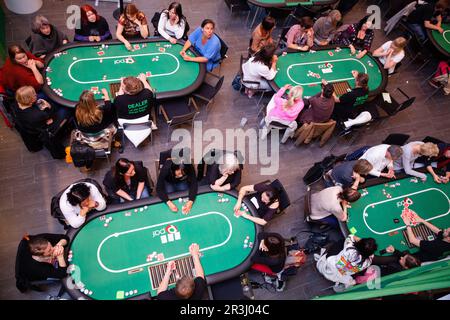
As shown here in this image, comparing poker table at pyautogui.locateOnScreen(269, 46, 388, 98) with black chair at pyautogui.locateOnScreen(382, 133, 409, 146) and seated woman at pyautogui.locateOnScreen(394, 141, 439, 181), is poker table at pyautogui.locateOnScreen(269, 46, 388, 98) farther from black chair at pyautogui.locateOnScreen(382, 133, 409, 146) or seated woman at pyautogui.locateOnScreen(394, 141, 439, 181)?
seated woman at pyautogui.locateOnScreen(394, 141, 439, 181)

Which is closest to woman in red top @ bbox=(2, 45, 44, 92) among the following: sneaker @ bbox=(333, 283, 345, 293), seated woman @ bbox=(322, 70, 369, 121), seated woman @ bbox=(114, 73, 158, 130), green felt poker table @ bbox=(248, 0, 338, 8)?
seated woman @ bbox=(114, 73, 158, 130)

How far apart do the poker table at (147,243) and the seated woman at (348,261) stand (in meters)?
1.10

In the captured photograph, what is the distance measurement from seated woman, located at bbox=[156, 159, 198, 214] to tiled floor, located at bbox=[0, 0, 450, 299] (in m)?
1.06

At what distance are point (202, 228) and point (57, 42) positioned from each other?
3849mm

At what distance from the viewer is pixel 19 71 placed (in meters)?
4.86

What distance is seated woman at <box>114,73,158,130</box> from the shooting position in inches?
186

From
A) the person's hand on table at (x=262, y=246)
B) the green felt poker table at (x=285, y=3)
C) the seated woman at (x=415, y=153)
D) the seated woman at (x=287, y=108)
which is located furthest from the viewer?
the green felt poker table at (x=285, y=3)

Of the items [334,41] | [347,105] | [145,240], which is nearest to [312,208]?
[347,105]

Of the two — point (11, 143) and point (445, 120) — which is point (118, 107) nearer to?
point (11, 143)

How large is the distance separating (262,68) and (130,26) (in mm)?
2318

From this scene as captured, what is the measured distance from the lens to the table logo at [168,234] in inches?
162

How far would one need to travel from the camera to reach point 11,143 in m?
5.44

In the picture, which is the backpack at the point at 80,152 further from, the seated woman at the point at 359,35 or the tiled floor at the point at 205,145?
the seated woman at the point at 359,35

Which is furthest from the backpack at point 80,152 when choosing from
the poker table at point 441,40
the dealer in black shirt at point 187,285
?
the poker table at point 441,40
